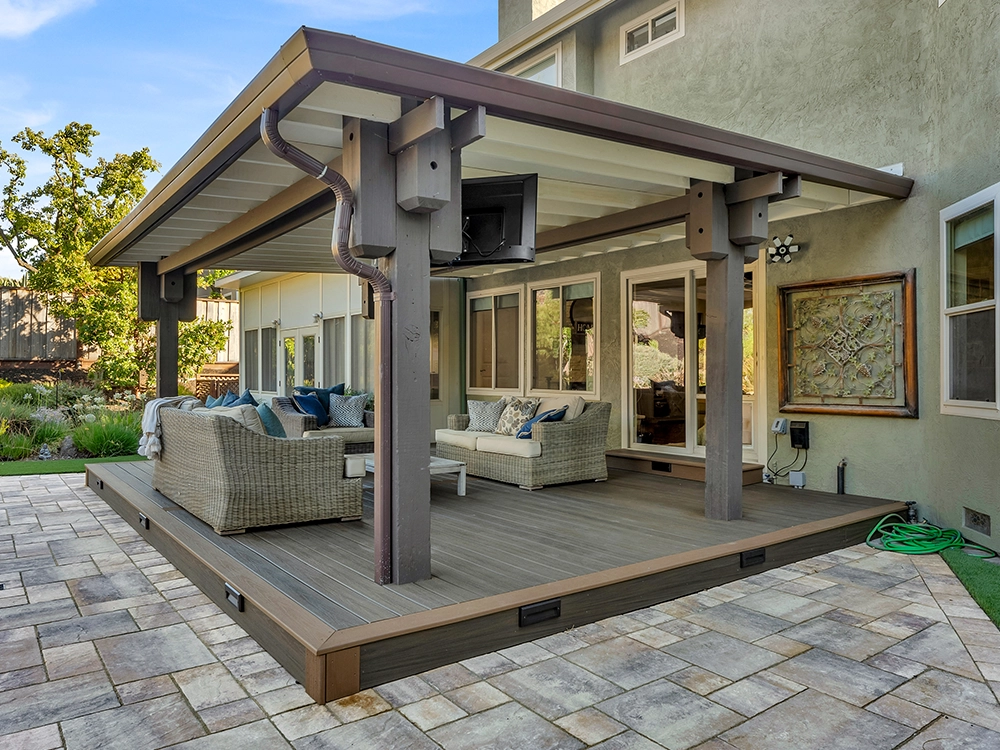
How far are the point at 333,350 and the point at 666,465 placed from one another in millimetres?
6489

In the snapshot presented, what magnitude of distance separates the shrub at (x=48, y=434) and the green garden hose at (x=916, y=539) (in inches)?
389

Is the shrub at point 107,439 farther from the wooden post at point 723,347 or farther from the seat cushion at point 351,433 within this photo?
the wooden post at point 723,347

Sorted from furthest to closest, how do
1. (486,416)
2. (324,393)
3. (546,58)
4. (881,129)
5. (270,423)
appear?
(546,58), (324,393), (486,416), (881,129), (270,423)

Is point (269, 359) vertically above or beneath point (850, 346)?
above

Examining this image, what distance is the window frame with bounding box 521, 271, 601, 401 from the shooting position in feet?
26.6

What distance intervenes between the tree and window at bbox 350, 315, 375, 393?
16.5 feet

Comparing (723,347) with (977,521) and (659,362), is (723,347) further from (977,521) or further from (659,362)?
(659,362)

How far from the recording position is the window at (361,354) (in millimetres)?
10578

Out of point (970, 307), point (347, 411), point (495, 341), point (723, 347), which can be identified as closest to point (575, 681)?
point (723, 347)

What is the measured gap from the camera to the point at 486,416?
7637mm

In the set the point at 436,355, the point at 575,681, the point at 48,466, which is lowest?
the point at 575,681

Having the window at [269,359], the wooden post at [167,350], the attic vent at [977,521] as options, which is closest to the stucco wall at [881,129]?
the attic vent at [977,521]

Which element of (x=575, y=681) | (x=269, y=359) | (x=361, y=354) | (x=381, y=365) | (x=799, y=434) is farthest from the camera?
(x=269, y=359)

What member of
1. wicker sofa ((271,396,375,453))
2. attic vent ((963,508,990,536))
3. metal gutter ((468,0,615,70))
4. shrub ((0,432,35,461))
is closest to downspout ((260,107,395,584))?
wicker sofa ((271,396,375,453))
